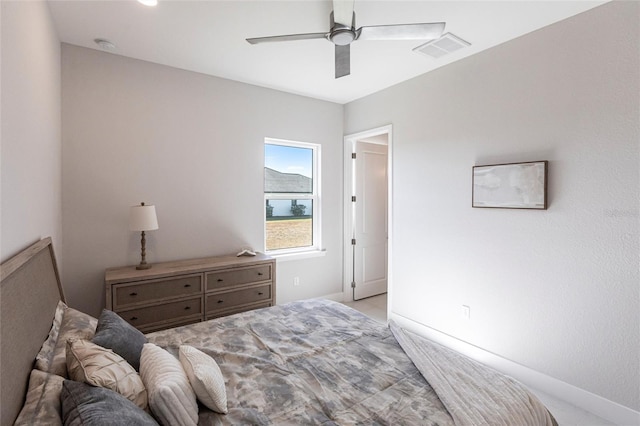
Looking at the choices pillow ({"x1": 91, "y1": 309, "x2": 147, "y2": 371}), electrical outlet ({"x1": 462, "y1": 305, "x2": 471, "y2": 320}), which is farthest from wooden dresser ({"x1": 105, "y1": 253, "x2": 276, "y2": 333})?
electrical outlet ({"x1": 462, "y1": 305, "x2": 471, "y2": 320})

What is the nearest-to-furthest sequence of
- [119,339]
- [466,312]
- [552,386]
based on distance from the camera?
[119,339]
[552,386]
[466,312]

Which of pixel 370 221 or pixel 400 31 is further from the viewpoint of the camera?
pixel 370 221

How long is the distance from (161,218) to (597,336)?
12.4ft

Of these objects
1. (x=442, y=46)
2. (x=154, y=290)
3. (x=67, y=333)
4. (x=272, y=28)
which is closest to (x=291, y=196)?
(x=154, y=290)

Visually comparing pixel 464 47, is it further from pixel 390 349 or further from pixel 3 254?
pixel 3 254

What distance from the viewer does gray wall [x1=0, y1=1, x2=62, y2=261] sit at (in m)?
1.21

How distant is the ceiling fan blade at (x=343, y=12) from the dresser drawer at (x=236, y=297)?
2.50 m

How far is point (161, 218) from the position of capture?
3.11m

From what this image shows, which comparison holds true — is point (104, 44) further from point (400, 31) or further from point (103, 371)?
point (103, 371)

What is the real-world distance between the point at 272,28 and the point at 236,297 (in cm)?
244

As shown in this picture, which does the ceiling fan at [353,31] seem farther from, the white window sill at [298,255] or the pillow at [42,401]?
the white window sill at [298,255]

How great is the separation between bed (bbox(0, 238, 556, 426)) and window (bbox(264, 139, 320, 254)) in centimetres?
206

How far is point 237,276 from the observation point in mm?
3098

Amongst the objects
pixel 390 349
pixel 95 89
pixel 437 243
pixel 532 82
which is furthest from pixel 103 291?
pixel 532 82
